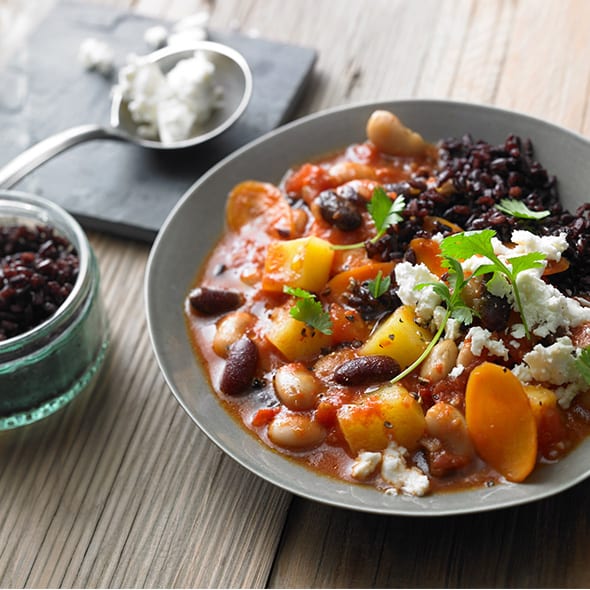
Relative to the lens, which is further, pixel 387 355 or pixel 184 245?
pixel 184 245

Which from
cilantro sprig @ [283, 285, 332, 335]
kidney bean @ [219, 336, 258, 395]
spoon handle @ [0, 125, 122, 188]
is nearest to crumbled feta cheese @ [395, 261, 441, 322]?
cilantro sprig @ [283, 285, 332, 335]

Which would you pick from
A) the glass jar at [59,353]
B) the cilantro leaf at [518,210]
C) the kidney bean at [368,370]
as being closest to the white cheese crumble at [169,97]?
the glass jar at [59,353]

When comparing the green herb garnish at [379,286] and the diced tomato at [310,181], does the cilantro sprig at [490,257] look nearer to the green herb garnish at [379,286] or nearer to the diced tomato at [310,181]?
the green herb garnish at [379,286]

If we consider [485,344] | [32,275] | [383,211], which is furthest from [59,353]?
[485,344]

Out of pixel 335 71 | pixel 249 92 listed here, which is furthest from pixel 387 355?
pixel 335 71

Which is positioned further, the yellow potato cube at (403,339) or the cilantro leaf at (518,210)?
the cilantro leaf at (518,210)

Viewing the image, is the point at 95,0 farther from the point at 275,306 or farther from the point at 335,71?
the point at 275,306
